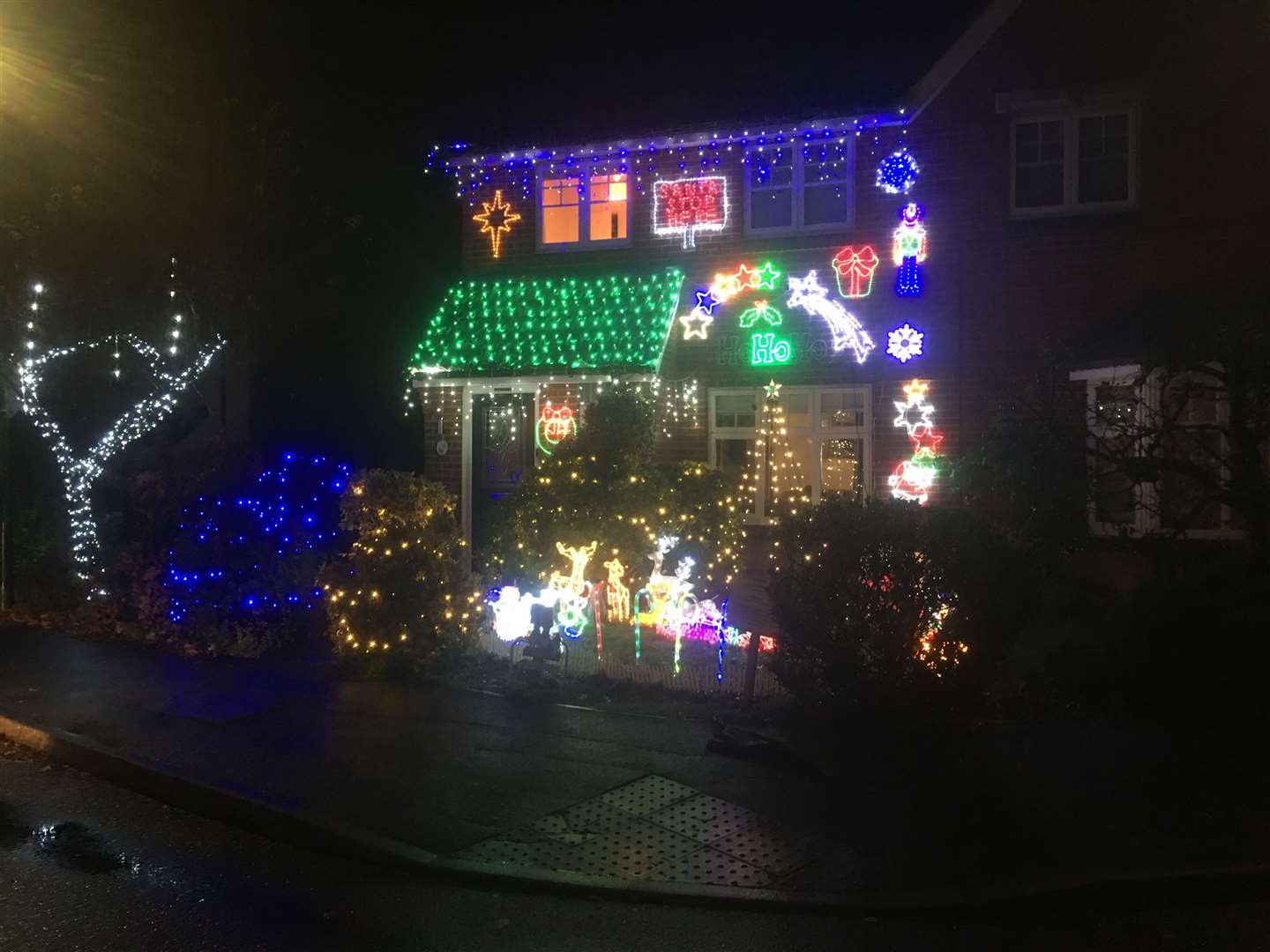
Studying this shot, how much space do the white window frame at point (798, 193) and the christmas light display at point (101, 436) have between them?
21.8 feet

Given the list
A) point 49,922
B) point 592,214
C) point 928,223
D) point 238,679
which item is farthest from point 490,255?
point 49,922

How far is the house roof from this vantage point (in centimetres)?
1173

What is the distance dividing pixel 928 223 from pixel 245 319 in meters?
8.06

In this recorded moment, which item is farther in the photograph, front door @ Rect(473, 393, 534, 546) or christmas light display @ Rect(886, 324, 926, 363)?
front door @ Rect(473, 393, 534, 546)

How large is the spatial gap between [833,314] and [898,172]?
171cm

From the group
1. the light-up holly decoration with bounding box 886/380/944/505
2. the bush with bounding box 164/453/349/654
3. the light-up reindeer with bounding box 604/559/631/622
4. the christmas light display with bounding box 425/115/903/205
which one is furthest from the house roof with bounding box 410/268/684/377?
the bush with bounding box 164/453/349/654

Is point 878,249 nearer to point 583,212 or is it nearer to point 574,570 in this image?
point 583,212

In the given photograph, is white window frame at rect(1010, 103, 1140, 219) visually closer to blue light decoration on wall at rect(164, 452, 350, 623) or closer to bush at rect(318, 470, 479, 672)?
bush at rect(318, 470, 479, 672)

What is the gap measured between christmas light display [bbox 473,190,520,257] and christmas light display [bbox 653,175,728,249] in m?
1.93

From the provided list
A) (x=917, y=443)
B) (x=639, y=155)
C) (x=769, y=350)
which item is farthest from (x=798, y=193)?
(x=917, y=443)

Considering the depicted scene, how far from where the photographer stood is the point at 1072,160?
11.4m

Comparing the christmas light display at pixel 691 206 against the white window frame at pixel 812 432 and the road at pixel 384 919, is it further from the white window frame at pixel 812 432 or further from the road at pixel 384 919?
the road at pixel 384 919

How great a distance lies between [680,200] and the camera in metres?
12.5

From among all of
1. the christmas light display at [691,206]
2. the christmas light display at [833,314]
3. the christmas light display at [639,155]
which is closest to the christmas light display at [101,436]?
the christmas light display at [639,155]
